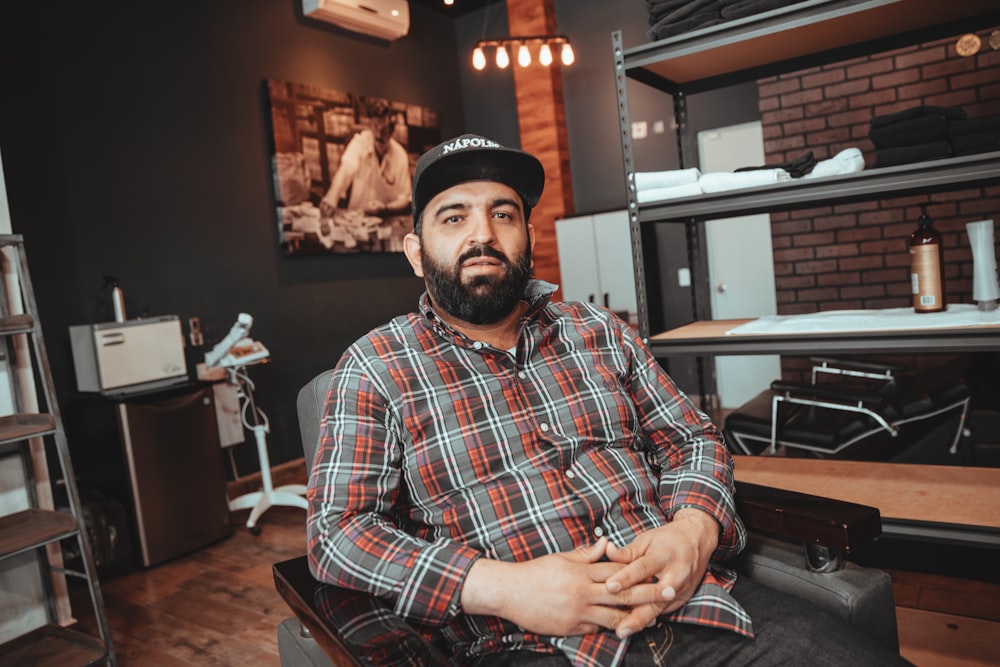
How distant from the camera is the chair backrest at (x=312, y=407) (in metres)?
1.50

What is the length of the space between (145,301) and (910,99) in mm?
4419

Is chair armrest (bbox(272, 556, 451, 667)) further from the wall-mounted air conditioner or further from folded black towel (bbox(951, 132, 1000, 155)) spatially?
the wall-mounted air conditioner

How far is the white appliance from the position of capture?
125 inches

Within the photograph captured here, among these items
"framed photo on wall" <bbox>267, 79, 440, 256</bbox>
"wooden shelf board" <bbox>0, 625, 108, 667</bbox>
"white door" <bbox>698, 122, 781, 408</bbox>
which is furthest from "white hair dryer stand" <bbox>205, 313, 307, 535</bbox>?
"white door" <bbox>698, 122, 781, 408</bbox>

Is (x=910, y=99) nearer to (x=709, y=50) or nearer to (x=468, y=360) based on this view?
(x=709, y=50)

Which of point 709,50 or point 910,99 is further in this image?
point 910,99

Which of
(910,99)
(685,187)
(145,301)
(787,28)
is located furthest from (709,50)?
(145,301)

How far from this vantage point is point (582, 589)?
3.58 feet

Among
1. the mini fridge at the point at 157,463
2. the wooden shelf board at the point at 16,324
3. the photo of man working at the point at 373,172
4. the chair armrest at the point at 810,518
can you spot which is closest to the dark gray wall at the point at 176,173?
the mini fridge at the point at 157,463

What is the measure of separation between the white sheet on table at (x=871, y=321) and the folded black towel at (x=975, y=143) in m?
0.42

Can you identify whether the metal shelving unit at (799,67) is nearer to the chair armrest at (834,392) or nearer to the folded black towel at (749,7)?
the folded black towel at (749,7)

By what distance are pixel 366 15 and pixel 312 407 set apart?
4.09m

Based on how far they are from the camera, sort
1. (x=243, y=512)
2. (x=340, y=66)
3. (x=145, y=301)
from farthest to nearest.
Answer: (x=340, y=66), (x=243, y=512), (x=145, y=301)

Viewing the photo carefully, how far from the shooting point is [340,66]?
4.92 m
